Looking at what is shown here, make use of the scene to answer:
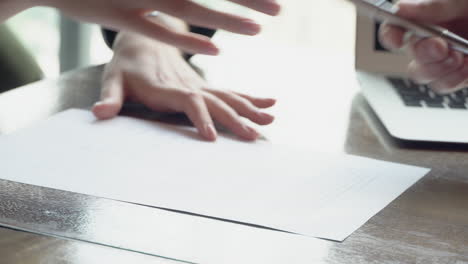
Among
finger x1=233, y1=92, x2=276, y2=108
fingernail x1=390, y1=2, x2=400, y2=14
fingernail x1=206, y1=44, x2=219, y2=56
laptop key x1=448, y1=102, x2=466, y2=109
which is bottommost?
laptop key x1=448, y1=102, x2=466, y2=109

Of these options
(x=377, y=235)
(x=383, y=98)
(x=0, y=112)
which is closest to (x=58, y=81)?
(x=0, y=112)

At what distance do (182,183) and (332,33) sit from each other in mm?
2462

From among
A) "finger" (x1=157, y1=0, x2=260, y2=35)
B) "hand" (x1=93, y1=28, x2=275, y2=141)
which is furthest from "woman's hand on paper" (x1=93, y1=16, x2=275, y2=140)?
"finger" (x1=157, y1=0, x2=260, y2=35)

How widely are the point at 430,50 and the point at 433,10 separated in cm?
7

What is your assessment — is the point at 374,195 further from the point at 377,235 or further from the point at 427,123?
the point at 427,123

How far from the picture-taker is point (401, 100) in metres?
0.92

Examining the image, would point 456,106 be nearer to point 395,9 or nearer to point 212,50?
point 395,9

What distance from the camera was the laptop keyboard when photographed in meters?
0.92

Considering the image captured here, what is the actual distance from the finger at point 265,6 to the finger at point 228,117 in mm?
139

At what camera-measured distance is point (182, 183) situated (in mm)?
637

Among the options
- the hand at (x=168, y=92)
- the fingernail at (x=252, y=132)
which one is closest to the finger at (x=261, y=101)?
the hand at (x=168, y=92)

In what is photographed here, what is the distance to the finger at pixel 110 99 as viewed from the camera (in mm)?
815

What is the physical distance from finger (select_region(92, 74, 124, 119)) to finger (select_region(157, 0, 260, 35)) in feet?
0.44

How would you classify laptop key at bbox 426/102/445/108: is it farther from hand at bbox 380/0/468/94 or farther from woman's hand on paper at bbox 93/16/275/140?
woman's hand on paper at bbox 93/16/275/140
